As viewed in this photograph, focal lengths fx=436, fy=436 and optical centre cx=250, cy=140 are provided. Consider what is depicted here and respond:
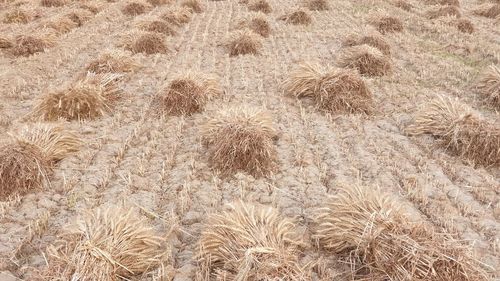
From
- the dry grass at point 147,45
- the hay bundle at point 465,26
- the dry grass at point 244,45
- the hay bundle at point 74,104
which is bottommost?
the dry grass at point 147,45

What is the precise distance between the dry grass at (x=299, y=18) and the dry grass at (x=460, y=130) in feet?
20.8

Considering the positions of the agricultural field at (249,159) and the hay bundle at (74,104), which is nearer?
the agricultural field at (249,159)

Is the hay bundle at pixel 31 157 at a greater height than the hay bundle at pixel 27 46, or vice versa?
the hay bundle at pixel 31 157

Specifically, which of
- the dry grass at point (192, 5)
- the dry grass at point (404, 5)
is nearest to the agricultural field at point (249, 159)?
the dry grass at point (404, 5)

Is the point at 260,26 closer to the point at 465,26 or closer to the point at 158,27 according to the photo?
the point at 158,27

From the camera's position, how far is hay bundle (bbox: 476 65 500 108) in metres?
7.16

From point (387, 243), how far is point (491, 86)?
16.3 ft

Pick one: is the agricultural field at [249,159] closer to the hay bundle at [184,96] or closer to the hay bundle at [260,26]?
the hay bundle at [184,96]

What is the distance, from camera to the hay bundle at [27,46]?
9.52 meters

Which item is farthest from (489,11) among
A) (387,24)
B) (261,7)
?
(261,7)

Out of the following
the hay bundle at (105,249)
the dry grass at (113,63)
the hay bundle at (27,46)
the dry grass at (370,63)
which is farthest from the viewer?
the hay bundle at (27,46)

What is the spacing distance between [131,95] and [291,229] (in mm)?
4434

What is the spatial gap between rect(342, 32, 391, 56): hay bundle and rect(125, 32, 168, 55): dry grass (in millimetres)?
4271

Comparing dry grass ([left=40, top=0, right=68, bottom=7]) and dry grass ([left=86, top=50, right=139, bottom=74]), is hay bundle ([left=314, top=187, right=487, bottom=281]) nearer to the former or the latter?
dry grass ([left=86, top=50, right=139, bottom=74])
